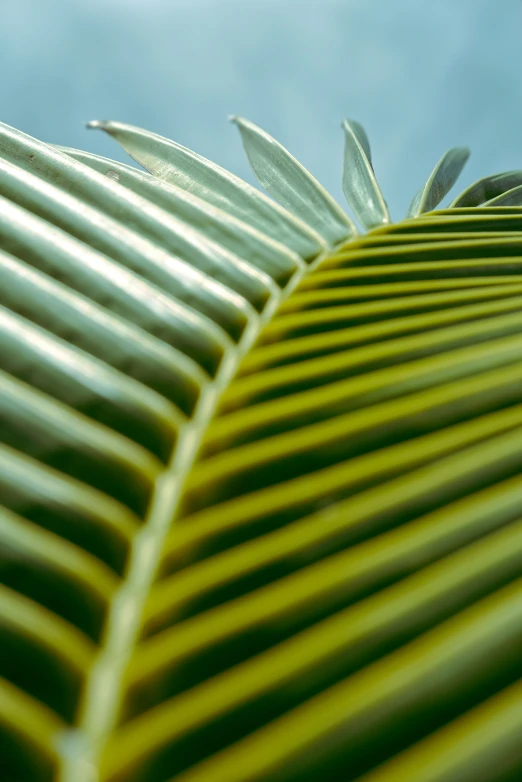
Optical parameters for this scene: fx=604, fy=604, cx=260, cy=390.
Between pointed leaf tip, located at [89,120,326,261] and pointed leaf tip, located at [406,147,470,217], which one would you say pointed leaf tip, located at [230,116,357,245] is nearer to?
pointed leaf tip, located at [89,120,326,261]

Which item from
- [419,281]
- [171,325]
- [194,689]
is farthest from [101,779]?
[419,281]

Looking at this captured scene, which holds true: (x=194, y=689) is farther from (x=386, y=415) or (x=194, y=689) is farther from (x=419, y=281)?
(x=419, y=281)

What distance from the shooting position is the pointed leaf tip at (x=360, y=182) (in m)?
0.75

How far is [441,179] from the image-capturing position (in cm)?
114

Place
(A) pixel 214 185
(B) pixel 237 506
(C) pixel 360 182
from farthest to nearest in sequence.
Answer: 1. (C) pixel 360 182
2. (A) pixel 214 185
3. (B) pixel 237 506

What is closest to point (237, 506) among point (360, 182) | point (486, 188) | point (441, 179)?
point (360, 182)

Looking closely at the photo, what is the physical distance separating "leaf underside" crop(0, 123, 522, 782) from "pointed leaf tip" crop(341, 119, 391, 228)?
26cm

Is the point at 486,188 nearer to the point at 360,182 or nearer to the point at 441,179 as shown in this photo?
the point at 441,179

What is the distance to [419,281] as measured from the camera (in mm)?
540

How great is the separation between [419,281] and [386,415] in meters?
0.22

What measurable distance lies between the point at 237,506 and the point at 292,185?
53cm

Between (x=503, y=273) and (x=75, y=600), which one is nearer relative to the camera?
(x=75, y=600)

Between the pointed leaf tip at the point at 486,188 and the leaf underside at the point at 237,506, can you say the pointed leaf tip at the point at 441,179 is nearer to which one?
the pointed leaf tip at the point at 486,188

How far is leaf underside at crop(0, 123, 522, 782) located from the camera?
0.75ft
